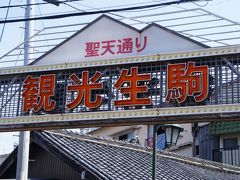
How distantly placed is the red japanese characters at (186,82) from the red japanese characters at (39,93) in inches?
102

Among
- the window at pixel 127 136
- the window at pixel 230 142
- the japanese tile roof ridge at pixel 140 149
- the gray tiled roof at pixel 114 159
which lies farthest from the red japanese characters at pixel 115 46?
the window at pixel 127 136

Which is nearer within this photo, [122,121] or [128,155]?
[122,121]

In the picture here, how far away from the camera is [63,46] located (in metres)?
11.5

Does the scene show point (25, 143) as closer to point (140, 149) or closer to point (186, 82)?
point (186, 82)

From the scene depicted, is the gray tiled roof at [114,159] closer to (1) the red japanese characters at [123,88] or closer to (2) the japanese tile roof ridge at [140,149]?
(2) the japanese tile roof ridge at [140,149]

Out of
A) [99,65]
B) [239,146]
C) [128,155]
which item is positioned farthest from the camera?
[239,146]

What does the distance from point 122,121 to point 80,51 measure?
1.98 meters

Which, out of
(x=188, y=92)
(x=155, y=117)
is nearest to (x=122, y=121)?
(x=155, y=117)

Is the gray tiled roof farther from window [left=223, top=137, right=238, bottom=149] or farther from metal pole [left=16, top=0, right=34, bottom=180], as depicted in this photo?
window [left=223, top=137, right=238, bottom=149]

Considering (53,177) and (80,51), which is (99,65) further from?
(53,177)

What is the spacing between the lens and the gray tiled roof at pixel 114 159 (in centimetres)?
1448

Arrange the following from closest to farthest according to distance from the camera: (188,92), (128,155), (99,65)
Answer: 1. (188,92)
2. (99,65)
3. (128,155)

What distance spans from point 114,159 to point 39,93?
532 centimetres

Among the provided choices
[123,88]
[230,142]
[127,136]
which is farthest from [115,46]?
[127,136]
